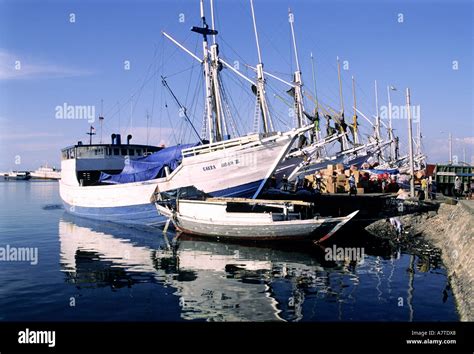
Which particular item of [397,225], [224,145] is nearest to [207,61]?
[224,145]

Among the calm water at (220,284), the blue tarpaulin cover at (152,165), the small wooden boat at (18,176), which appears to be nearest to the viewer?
the calm water at (220,284)

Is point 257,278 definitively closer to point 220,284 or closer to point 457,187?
point 220,284

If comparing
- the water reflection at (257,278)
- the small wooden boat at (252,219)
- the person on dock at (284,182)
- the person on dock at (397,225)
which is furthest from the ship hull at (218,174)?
the person on dock at (284,182)

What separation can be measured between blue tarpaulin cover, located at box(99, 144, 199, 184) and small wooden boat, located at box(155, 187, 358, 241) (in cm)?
483

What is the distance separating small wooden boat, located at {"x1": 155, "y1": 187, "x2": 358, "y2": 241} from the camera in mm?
23875

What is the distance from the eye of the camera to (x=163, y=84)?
128ft

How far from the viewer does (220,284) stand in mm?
17016

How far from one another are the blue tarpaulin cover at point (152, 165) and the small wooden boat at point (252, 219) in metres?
4.83

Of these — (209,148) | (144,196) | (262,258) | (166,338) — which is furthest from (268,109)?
(166,338)

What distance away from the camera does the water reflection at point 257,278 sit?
13.8m

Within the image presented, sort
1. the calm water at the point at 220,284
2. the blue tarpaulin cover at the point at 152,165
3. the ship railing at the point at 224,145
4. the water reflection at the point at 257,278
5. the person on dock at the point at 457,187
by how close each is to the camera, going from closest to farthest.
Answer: the calm water at the point at 220,284, the water reflection at the point at 257,278, the ship railing at the point at 224,145, the blue tarpaulin cover at the point at 152,165, the person on dock at the point at 457,187

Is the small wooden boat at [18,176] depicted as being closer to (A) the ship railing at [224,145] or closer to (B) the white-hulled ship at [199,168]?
(B) the white-hulled ship at [199,168]

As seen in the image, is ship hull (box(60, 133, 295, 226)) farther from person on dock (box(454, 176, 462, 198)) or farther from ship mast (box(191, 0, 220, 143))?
person on dock (box(454, 176, 462, 198))

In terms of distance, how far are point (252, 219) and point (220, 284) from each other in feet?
27.7
